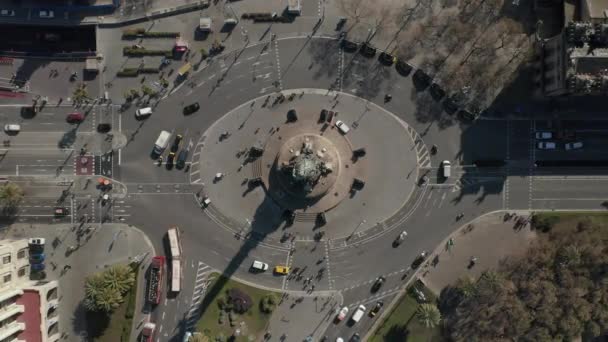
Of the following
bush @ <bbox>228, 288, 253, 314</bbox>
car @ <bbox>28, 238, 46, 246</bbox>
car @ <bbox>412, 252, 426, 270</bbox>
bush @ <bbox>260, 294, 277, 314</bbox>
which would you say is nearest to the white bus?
bush @ <bbox>228, 288, 253, 314</bbox>

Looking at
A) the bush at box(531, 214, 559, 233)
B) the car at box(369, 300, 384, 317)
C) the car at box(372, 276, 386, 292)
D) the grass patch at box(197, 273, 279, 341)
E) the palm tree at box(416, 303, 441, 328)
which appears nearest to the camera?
the palm tree at box(416, 303, 441, 328)

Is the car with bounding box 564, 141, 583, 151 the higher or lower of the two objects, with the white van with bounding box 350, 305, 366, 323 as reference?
higher

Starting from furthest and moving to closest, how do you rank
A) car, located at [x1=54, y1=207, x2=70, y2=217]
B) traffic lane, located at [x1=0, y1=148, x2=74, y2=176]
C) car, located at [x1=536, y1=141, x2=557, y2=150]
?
traffic lane, located at [x1=0, y1=148, x2=74, y2=176] → car, located at [x1=54, y1=207, x2=70, y2=217] → car, located at [x1=536, y1=141, x2=557, y2=150]

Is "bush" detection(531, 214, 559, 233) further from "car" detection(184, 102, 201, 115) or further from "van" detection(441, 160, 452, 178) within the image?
"car" detection(184, 102, 201, 115)

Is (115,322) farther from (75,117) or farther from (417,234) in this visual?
(417,234)

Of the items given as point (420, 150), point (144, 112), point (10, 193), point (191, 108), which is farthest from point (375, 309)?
point (10, 193)

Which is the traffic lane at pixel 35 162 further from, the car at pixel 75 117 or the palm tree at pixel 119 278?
the palm tree at pixel 119 278

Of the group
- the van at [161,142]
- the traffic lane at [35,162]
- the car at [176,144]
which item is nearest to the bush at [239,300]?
the car at [176,144]
